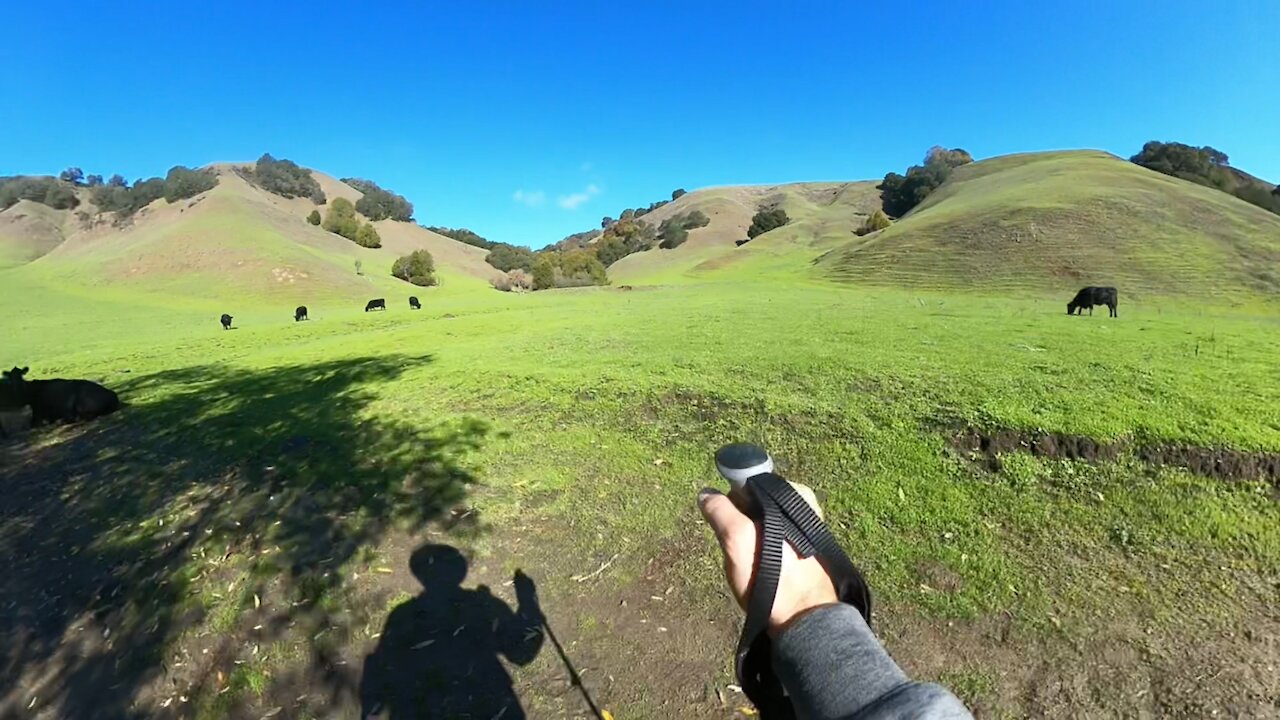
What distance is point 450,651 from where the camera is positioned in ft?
14.2

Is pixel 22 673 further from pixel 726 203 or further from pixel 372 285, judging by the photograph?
pixel 726 203

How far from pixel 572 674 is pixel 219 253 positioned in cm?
6569

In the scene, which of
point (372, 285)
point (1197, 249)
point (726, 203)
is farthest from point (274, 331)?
point (726, 203)

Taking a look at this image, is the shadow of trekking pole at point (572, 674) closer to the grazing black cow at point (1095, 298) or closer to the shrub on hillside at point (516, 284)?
the grazing black cow at point (1095, 298)

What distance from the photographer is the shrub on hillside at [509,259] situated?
92500 mm

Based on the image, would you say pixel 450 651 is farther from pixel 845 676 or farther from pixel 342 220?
pixel 342 220

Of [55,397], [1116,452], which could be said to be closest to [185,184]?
[55,397]

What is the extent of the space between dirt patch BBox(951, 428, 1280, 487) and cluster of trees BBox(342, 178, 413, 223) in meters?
109

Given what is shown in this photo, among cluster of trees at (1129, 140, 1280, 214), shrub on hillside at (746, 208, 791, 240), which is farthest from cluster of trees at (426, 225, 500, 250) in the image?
cluster of trees at (1129, 140, 1280, 214)

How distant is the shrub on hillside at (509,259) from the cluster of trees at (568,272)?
21.0m

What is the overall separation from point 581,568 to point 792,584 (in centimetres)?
438

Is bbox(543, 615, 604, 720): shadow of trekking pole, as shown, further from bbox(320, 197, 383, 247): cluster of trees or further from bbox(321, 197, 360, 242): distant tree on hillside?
bbox(321, 197, 360, 242): distant tree on hillside

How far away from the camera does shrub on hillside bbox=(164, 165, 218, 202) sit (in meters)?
83.4

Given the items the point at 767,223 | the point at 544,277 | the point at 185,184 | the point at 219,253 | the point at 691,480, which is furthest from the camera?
the point at 767,223
